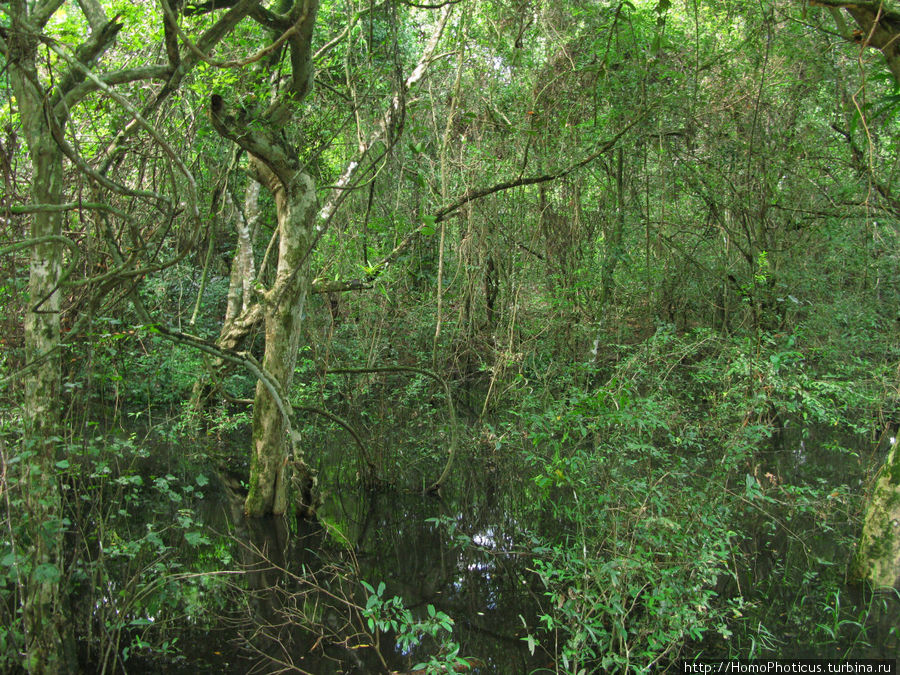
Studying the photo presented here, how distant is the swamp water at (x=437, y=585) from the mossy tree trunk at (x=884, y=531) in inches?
5.5

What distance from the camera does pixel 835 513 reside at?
205 inches

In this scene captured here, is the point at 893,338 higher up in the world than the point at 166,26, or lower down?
lower down

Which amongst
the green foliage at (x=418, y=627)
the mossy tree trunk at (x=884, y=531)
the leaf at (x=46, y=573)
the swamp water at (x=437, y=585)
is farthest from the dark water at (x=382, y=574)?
the mossy tree trunk at (x=884, y=531)

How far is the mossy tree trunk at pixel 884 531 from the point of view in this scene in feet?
12.8

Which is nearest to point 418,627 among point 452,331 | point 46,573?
point 46,573

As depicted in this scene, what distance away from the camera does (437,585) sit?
4641mm

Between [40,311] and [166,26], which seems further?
[166,26]

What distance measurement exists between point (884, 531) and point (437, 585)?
9.56 feet

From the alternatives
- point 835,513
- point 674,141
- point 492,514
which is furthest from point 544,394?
point 674,141

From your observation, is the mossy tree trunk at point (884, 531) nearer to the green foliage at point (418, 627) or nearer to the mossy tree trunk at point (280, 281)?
the green foliage at point (418, 627)

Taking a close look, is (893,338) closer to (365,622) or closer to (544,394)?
(544,394)

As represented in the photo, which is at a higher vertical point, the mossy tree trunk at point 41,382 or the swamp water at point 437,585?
the mossy tree trunk at point 41,382

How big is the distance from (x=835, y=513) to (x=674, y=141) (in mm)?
4559

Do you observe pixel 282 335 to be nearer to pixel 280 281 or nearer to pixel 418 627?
pixel 280 281
